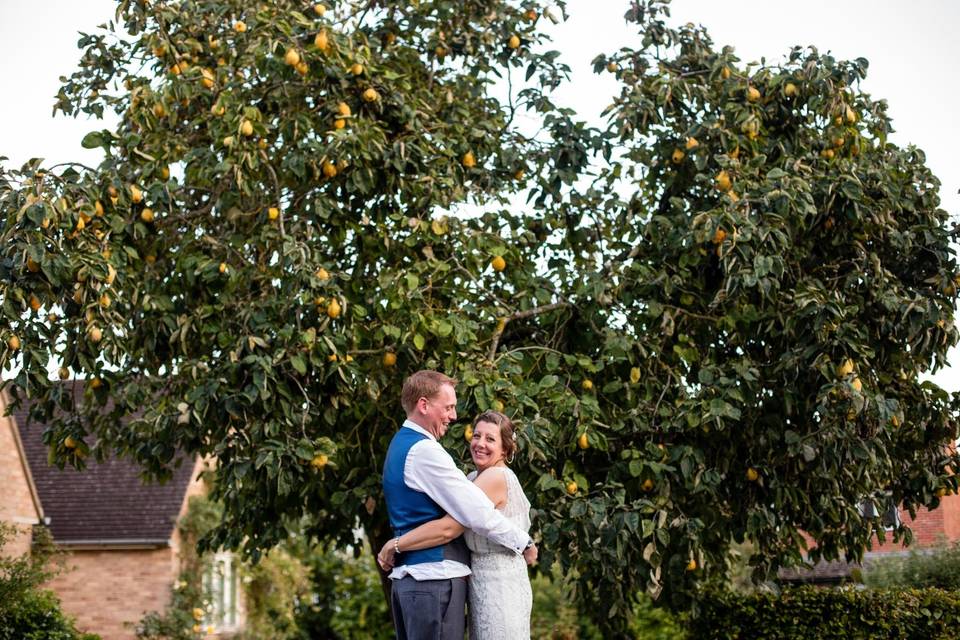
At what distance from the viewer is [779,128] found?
9852 mm

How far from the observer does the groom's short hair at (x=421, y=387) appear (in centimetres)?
530

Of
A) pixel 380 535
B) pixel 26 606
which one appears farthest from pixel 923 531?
pixel 26 606

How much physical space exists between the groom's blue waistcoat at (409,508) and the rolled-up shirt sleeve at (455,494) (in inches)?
2.1

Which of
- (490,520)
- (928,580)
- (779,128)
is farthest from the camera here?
(928,580)

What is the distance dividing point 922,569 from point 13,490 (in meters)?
15.2

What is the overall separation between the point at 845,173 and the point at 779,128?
40.3 inches

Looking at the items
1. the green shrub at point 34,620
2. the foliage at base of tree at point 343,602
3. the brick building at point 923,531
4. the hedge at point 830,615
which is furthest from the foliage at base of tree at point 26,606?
the brick building at point 923,531

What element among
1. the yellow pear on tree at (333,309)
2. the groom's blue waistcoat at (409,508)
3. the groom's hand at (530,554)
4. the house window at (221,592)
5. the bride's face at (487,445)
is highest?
the yellow pear on tree at (333,309)

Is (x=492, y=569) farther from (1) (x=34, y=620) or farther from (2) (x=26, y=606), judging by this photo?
(1) (x=34, y=620)

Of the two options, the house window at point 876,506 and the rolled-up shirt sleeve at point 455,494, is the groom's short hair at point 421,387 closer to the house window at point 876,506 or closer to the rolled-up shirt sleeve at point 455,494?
the rolled-up shirt sleeve at point 455,494

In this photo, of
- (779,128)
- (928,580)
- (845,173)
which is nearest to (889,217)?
(845,173)

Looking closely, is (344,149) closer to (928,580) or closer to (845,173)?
(845,173)

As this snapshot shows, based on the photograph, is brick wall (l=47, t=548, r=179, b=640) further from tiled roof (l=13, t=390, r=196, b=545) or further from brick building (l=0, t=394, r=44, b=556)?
brick building (l=0, t=394, r=44, b=556)

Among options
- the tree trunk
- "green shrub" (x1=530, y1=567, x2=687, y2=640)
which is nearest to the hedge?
the tree trunk
